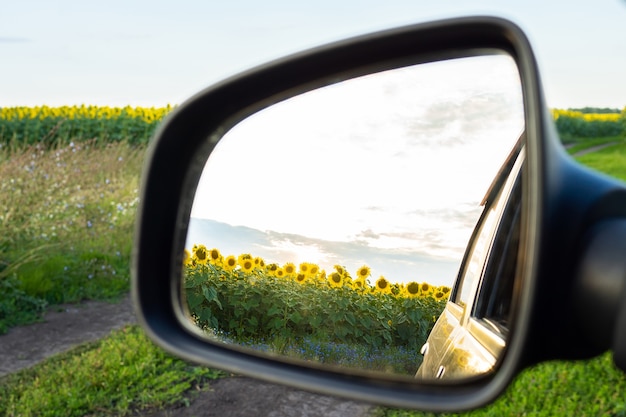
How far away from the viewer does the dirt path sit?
189 inches

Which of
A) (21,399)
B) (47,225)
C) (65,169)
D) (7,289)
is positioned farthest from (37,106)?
(21,399)

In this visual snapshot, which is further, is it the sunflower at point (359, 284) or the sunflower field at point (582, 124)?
the sunflower field at point (582, 124)

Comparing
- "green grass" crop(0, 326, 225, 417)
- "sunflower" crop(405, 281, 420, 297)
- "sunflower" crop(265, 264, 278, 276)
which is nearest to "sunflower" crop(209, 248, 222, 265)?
"sunflower" crop(265, 264, 278, 276)

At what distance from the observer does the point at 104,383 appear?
17.0ft

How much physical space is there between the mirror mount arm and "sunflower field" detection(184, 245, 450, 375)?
0.33 m

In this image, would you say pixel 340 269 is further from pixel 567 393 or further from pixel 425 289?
pixel 567 393

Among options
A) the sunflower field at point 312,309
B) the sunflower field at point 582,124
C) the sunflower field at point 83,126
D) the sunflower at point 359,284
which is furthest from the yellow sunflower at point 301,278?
the sunflower field at point 83,126

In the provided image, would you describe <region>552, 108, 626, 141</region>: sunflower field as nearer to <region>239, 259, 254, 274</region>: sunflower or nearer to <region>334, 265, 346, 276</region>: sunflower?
<region>334, 265, 346, 276</region>: sunflower

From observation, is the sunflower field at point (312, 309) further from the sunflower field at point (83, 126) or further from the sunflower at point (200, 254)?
the sunflower field at point (83, 126)

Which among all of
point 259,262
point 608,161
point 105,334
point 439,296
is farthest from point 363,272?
point 105,334

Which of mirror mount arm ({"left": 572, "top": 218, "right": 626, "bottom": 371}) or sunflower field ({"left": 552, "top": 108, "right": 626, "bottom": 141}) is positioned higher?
sunflower field ({"left": 552, "top": 108, "right": 626, "bottom": 141})

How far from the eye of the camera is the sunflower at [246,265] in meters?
1.47

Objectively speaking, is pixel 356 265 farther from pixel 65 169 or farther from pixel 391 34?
pixel 65 169

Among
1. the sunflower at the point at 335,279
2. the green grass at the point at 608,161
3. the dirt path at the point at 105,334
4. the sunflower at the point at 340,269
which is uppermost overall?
the green grass at the point at 608,161
